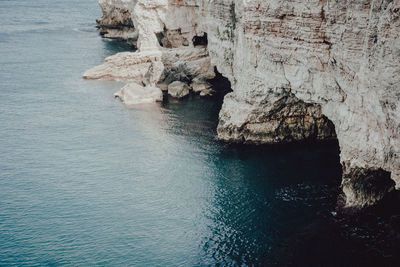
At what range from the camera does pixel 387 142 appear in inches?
1017

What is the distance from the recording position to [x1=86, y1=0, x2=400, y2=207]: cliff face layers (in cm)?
2525

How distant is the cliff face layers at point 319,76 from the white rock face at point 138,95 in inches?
448

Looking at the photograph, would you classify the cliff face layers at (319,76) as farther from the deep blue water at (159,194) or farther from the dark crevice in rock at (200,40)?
the dark crevice in rock at (200,40)

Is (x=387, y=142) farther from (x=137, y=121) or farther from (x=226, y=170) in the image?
(x=137, y=121)

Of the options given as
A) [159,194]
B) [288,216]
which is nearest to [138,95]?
[159,194]

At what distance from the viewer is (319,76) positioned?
34438mm

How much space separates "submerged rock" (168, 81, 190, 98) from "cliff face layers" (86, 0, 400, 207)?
983 centimetres

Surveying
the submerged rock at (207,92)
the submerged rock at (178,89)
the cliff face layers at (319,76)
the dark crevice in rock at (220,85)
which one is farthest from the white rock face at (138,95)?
the cliff face layers at (319,76)

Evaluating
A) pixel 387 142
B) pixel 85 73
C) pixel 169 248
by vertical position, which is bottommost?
pixel 169 248

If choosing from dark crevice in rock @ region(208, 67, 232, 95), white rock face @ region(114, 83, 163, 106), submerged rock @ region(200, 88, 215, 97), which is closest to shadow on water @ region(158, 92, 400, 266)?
submerged rock @ region(200, 88, 215, 97)

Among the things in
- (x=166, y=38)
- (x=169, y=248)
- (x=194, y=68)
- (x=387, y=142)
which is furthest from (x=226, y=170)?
(x=166, y=38)

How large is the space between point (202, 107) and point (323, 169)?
22.8 metres

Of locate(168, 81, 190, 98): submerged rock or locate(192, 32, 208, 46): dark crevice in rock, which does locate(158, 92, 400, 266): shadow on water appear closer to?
locate(168, 81, 190, 98): submerged rock

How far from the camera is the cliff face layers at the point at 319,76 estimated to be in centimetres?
2525
